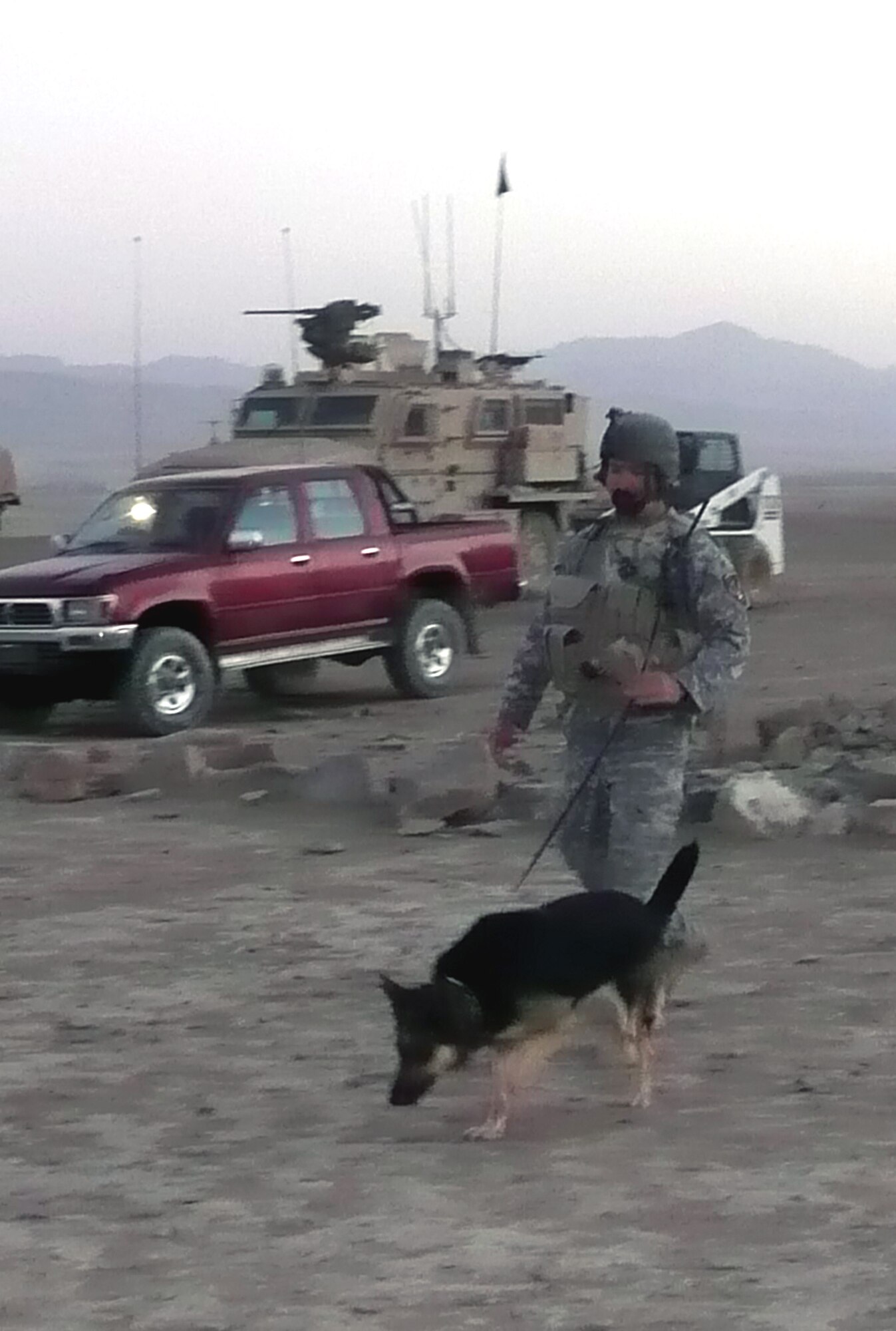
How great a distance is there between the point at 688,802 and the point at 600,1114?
4212 mm

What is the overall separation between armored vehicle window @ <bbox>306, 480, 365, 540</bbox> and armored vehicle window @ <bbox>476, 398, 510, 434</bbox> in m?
8.62

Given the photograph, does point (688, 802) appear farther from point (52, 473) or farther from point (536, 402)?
point (52, 473)

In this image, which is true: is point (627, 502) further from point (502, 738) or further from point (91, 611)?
point (91, 611)

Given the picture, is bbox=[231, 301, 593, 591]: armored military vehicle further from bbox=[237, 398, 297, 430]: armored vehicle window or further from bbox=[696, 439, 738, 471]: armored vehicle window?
bbox=[696, 439, 738, 471]: armored vehicle window

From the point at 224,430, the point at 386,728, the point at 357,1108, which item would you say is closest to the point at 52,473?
the point at 224,430

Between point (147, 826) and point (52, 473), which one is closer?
point (147, 826)

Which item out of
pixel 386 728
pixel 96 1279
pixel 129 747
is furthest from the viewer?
pixel 386 728

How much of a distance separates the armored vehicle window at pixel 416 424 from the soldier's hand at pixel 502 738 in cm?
1795

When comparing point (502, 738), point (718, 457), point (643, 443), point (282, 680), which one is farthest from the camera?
point (718, 457)

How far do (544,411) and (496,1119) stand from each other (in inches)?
804

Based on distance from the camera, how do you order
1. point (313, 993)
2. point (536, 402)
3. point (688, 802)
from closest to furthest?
point (313, 993) → point (688, 802) → point (536, 402)

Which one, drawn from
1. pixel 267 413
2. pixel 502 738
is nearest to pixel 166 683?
pixel 502 738

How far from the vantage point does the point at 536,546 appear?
81.4 feet

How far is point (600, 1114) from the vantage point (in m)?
5.75
